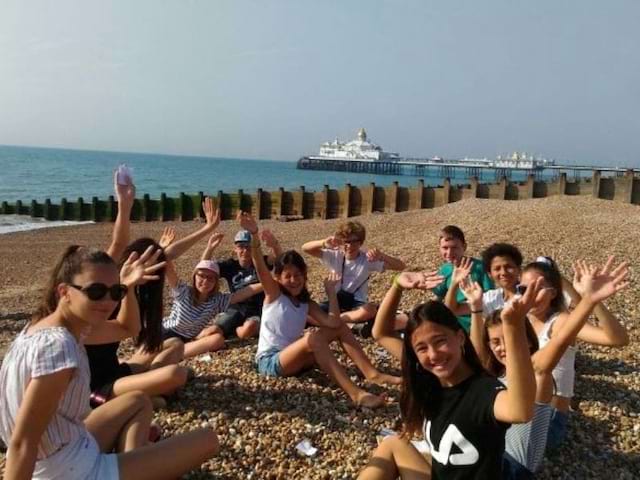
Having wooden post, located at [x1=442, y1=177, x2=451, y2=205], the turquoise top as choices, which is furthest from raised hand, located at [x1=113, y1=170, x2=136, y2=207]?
wooden post, located at [x1=442, y1=177, x2=451, y2=205]

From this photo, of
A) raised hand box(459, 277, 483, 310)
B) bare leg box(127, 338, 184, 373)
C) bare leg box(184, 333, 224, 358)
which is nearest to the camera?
raised hand box(459, 277, 483, 310)

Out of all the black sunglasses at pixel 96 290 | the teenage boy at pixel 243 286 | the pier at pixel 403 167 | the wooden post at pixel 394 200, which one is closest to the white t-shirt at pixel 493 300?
the teenage boy at pixel 243 286

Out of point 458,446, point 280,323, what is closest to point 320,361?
point 280,323

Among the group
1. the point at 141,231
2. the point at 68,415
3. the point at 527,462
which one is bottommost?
the point at 141,231

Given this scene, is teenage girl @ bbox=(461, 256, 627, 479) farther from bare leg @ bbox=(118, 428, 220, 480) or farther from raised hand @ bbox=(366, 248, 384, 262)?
raised hand @ bbox=(366, 248, 384, 262)

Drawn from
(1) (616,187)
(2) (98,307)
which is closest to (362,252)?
(2) (98,307)

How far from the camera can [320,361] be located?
5.21 m

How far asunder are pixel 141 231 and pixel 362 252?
20.1 m

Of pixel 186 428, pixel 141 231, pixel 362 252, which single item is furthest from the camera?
pixel 141 231

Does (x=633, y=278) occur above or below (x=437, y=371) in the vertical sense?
below

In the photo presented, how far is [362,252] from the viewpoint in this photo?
24.8 ft

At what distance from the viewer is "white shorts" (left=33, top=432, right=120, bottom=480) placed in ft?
9.88

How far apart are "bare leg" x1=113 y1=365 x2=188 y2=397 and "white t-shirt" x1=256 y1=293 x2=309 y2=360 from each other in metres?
1.26

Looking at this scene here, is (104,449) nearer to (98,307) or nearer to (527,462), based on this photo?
(98,307)
